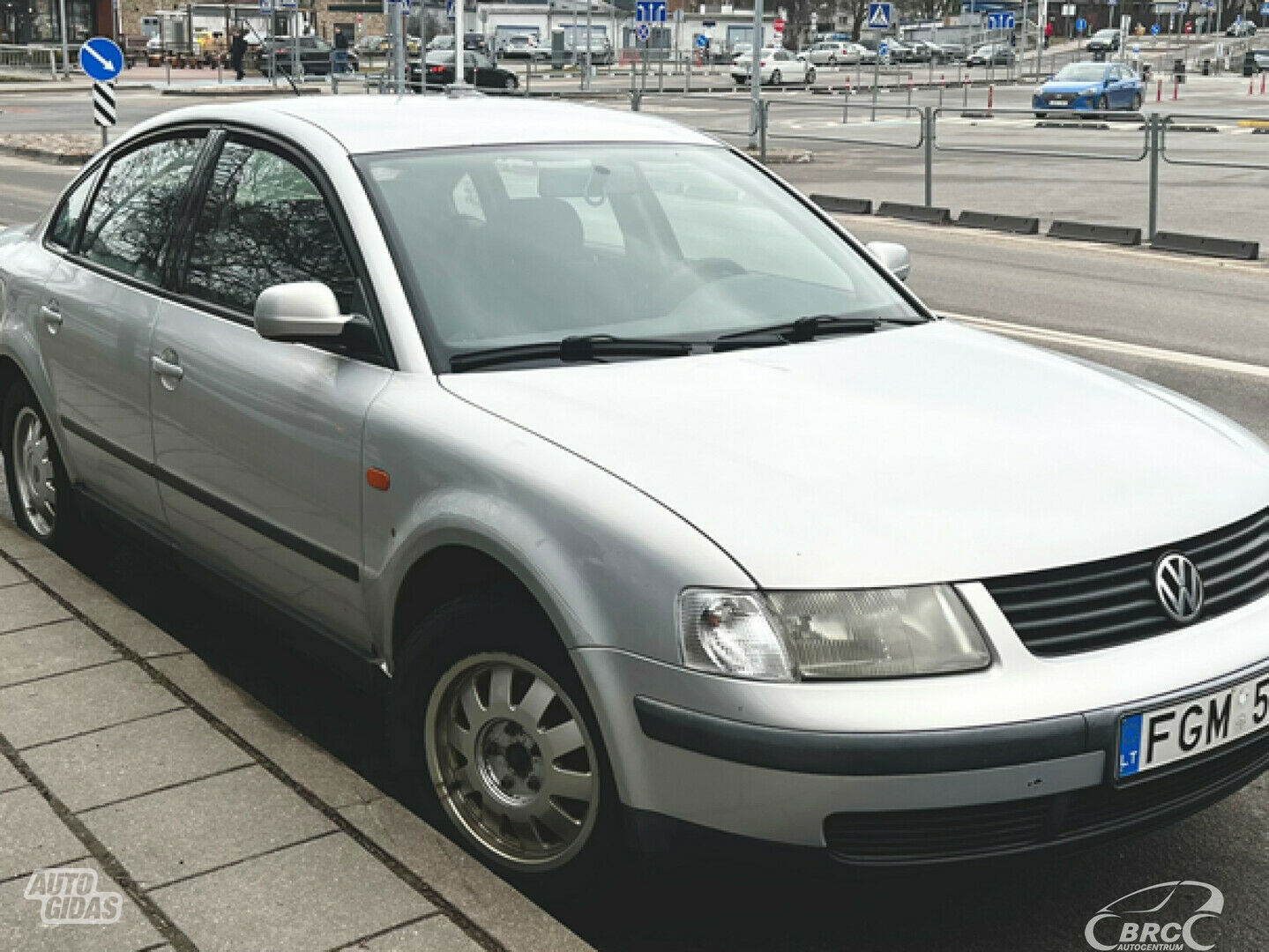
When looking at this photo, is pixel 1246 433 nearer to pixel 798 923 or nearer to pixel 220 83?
pixel 798 923

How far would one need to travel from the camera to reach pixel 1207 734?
2.83 meters

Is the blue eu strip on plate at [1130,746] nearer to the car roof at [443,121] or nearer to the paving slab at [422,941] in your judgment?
the paving slab at [422,941]

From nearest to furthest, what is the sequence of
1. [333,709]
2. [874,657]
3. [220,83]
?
[874,657]
[333,709]
[220,83]

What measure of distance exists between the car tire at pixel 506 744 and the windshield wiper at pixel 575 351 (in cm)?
59

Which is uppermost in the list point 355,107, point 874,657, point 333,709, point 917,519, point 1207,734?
point 355,107

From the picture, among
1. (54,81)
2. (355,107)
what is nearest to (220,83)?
(54,81)

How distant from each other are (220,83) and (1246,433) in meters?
48.9

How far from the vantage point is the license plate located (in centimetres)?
272

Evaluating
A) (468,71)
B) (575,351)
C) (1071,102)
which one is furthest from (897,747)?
(468,71)

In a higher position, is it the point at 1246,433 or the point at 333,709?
the point at 1246,433

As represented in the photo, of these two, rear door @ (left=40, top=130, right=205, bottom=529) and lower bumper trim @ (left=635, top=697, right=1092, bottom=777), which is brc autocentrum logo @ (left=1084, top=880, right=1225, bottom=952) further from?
rear door @ (left=40, top=130, right=205, bottom=529)

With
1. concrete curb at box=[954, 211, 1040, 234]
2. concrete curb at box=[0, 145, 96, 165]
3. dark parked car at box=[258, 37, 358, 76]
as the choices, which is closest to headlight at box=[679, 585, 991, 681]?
concrete curb at box=[954, 211, 1040, 234]

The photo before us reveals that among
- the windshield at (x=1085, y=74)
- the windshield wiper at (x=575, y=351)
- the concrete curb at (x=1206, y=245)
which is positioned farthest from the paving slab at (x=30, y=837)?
the windshield at (x=1085, y=74)

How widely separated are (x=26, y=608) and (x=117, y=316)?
0.85 m
